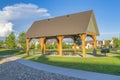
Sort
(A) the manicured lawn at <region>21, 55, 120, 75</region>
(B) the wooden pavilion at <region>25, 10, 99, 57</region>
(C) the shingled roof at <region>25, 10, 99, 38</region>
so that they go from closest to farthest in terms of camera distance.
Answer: (A) the manicured lawn at <region>21, 55, 120, 75</region>, (B) the wooden pavilion at <region>25, 10, 99, 57</region>, (C) the shingled roof at <region>25, 10, 99, 38</region>

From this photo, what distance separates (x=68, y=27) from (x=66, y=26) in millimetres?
680

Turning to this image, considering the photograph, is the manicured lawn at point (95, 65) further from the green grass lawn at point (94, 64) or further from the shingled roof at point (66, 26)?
the shingled roof at point (66, 26)

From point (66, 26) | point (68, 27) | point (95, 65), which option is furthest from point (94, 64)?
point (66, 26)

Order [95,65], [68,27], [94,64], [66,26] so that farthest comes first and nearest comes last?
[66,26], [68,27], [94,64], [95,65]

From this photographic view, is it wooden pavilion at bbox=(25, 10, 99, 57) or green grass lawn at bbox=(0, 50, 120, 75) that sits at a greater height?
wooden pavilion at bbox=(25, 10, 99, 57)

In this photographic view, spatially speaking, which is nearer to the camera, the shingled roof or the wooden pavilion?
the wooden pavilion

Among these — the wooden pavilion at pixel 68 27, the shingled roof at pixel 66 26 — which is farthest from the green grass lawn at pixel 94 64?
the shingled roof at pixel 66 26

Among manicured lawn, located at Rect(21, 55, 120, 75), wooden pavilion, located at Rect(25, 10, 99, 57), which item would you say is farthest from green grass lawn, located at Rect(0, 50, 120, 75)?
wooden pavilion, located at Rect(25, 10, 99, 57)

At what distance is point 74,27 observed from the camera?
27.2 m

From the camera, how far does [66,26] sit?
28797 millimetres

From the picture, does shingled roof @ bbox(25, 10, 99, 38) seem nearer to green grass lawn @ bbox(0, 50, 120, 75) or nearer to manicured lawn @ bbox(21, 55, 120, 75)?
green grass lawn @ bbox(0, 50, 120, 75)

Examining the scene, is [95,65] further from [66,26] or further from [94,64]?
[66,26]

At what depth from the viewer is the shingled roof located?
86.3 ft

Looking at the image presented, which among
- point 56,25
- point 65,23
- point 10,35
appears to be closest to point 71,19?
point 65,23
